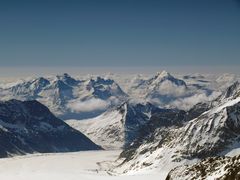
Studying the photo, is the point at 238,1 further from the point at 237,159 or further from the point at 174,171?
the point at 174,171

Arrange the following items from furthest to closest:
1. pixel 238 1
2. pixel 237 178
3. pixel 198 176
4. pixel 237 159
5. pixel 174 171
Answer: pixel 174 171
pixel 198 176
pixel 237 159
pixel 237 178
pixel 238 1

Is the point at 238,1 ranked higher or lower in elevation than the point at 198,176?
higher

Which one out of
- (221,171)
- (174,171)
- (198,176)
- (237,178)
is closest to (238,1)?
(237,178)

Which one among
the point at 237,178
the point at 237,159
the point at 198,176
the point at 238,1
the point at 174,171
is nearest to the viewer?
the point at 238,1

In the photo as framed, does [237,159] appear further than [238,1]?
Yes

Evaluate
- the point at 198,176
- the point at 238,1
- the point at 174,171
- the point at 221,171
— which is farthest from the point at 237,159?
the point at 238,1

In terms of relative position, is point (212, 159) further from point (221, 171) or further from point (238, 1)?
point (238, 1)

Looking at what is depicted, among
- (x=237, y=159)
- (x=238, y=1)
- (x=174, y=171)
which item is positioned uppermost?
(x=238, y=1)

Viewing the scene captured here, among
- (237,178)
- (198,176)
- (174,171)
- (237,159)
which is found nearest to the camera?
(237,178)

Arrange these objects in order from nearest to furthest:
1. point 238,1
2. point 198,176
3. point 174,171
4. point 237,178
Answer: point 238,1, point 237,178, point 198,176, point 174,171

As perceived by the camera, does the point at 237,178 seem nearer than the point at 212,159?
Yes

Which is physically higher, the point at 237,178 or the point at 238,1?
the point at 238,1
